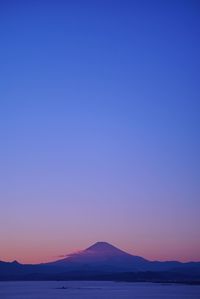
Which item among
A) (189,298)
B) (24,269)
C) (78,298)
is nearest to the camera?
(189,298)

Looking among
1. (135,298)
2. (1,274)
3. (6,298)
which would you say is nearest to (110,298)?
(135,298)

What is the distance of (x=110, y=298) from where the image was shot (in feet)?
185

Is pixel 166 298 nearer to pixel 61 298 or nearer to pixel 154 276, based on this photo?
pixel 61 298

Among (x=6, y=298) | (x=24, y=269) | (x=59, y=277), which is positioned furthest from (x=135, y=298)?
(x=24, y=269)

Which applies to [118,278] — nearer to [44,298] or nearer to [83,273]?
[83,273]

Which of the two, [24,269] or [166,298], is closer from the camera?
[166,298]

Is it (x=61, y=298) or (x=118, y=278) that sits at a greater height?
(x=118, y=278)

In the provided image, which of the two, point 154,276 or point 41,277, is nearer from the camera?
point 154,276

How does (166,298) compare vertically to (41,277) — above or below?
below

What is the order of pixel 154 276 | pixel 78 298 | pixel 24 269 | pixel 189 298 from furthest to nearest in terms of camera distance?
pixel 24 269, pixel 154 276, pixel 78 298, pixel 189 298

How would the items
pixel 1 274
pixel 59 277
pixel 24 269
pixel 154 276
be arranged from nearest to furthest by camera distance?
pixel 154 276
pixel 59 277
pixel 1 274
pixel 24 269

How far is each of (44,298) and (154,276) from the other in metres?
80.7

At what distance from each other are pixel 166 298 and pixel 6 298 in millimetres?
18177

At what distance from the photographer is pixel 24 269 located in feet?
610
